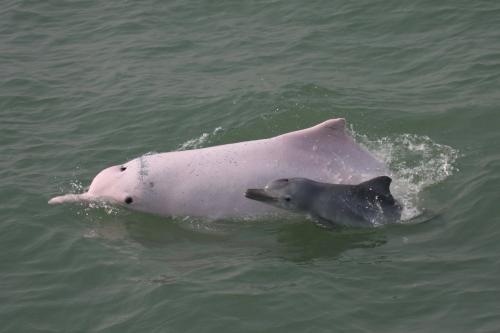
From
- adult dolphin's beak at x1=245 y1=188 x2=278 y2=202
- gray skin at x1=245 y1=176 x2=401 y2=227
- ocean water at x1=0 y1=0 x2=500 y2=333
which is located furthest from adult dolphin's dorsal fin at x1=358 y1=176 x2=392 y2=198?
adult dolphin's beak at x1=245 y1=188 x2=278 y2=202

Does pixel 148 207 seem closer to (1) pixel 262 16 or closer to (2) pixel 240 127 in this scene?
(2) pixel 240 127

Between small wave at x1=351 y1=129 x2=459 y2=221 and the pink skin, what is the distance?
22.4 inches

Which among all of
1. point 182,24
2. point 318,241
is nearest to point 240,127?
point 318,241

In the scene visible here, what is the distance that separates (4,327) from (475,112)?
769 centimetres

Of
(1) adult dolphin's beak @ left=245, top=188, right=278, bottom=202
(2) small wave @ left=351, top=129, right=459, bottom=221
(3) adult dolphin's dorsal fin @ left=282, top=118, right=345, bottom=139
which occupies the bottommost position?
(2) small wave @ left=351, top=129, right=459, bottom=221

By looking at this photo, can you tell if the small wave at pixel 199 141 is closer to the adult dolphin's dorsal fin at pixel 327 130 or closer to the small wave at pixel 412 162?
the small wave at pixel 412 162

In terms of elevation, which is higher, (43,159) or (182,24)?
(182,24)

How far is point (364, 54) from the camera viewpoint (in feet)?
52.9

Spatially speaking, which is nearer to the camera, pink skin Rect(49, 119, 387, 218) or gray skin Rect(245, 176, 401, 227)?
gray skin Rect(245, 176, 401, 227)

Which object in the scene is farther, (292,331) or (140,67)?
(140,67)

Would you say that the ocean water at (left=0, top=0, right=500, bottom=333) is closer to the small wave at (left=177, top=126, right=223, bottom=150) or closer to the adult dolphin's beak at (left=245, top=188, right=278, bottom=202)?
the small wave at (left=177, top=126, right=223, bottom=150)

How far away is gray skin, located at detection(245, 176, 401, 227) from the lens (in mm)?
10672

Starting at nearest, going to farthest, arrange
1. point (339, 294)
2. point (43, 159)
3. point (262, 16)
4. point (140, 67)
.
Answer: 1. point (339, 294)
2. point (43, 159)
3. point (140, 67)
4. point (262, 16)

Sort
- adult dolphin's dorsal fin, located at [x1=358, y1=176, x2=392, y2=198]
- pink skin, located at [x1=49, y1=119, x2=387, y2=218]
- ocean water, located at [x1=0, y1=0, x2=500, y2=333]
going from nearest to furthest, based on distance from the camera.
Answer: ocean water, located at [x1=0, y1=0, x2=500, y2=333] → adult dolphin's dorsal fin, located at [x1=358, y1=176, x2=392, y2=198] → pink skin, located at [x1=49, y1=119, x2=387, y2=218]
